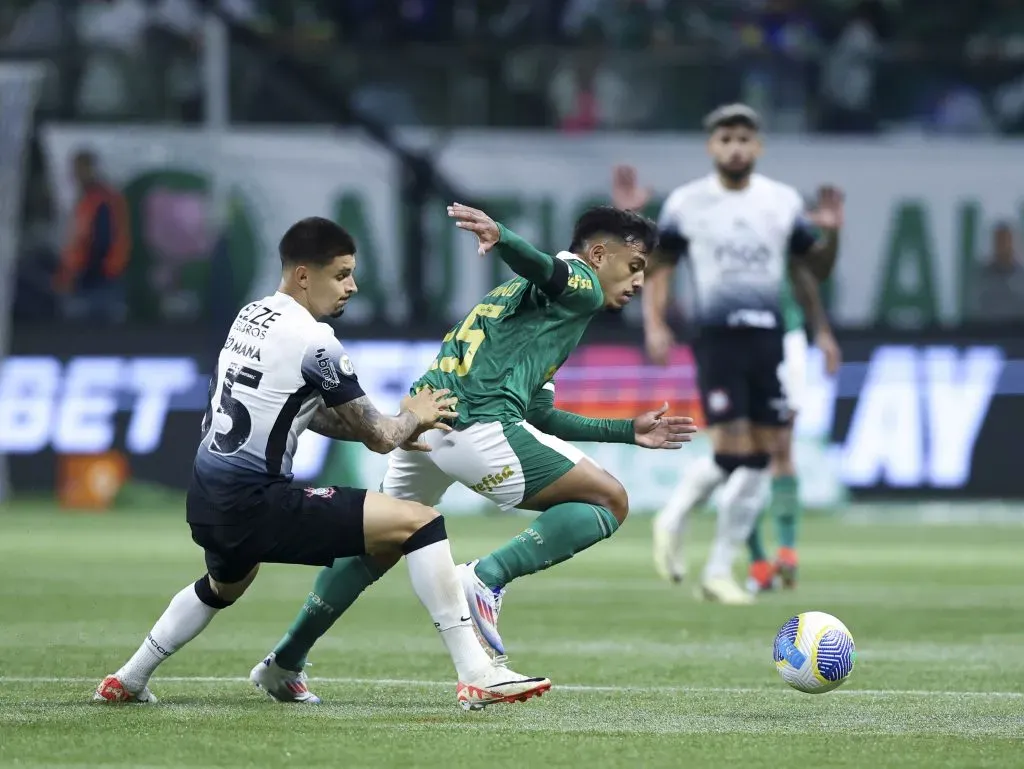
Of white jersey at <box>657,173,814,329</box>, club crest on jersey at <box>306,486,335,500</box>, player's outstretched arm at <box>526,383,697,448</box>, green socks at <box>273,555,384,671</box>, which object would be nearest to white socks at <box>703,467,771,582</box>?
white jersey at <box>657,173,814,329</box>

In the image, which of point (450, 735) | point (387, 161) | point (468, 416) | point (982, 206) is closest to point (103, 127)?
point (387, 161)

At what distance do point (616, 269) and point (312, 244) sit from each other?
1.35 meters

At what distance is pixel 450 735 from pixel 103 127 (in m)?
14.2

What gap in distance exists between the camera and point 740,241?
11242 mm

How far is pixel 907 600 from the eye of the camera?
36.3 ft

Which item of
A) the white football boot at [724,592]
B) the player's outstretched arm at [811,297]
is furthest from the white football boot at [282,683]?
the player's outstretched arm at [811,297]

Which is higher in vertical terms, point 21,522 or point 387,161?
point 387,161

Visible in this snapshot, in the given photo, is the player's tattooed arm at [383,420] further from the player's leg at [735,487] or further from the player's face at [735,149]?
the player's face at [735,149]

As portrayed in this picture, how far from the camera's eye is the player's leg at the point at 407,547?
251 inches

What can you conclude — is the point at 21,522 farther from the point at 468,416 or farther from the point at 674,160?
the point at 468,416

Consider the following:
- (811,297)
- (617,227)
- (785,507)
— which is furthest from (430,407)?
(785,507)

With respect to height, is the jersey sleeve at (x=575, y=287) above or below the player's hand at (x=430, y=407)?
above

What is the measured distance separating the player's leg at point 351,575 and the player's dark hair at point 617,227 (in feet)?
3.20

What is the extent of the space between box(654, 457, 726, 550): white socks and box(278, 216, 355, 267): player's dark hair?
5.05 meters
